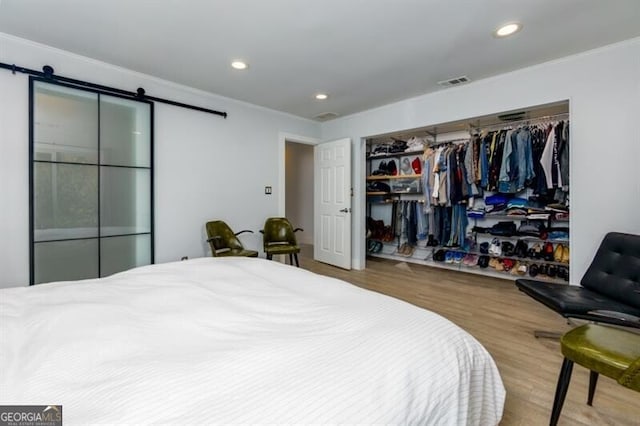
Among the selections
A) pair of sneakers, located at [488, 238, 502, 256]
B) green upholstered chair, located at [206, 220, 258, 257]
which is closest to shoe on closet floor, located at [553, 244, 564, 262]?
pair of sneakers, located at [488, 238, 502, 256]

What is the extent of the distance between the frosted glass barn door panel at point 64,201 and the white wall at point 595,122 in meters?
4.30

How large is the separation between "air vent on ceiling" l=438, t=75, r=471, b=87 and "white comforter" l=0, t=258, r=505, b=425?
115 inches

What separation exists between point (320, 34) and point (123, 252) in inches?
115

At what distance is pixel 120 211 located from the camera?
10.0 ft

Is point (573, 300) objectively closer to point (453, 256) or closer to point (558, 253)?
point (558, 253)

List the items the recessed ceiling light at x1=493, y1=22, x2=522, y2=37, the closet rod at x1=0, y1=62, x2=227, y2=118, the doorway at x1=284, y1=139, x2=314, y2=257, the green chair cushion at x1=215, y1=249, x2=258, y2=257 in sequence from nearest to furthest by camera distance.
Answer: the recessed ceiling light at x1=493, y1=22, x2=522, y2=37
the closet rod at x1=0, y1=62, x2=227, y2=118
the green chair cushion at x1=215, y1=249, x2=258, y2=257
the doorway at x1=284, y1=139, x2=314, y2=257

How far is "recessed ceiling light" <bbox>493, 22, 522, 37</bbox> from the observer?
225 cm

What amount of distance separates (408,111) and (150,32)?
9.96 feet

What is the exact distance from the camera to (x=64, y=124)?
8.89ft

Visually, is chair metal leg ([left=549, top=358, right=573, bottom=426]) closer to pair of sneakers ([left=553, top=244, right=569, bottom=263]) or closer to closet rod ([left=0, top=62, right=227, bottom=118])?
pair of sneakers ([left=553, top=244, right=569, bottom=263])

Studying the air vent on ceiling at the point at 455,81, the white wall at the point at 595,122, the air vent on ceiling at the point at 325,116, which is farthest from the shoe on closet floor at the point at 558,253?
the air vent on ceiling at the point at 325,116

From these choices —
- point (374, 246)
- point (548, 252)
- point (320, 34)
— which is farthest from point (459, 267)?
point (320, 34)

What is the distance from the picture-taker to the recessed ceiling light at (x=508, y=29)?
2248 mm

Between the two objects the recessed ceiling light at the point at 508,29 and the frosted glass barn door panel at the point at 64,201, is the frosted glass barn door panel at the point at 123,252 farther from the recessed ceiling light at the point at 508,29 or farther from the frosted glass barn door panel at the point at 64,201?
the recessed ceiling light at the point at 508,29
